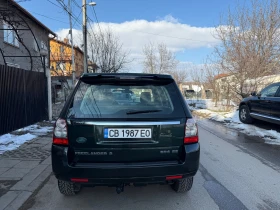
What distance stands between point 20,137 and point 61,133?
14.4ft

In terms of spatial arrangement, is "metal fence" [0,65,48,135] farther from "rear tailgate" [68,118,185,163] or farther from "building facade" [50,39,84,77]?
"building facade" [50,39,84,77]

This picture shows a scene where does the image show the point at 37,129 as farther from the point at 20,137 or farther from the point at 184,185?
the point at 184,185

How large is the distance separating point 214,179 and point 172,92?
186cm

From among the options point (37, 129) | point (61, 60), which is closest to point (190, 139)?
point (37, 129)

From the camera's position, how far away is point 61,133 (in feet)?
8.24

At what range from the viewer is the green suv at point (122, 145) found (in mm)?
2451

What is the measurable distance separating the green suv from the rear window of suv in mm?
12

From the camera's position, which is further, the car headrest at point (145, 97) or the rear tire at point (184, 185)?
the rear tire at point (184, 185)

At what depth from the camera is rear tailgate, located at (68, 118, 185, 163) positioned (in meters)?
2.46

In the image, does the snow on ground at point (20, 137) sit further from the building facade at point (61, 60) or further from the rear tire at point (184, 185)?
the building facade at point (61, 60)

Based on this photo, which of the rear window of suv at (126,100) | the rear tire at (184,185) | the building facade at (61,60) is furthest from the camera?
the building facade at (61,60)

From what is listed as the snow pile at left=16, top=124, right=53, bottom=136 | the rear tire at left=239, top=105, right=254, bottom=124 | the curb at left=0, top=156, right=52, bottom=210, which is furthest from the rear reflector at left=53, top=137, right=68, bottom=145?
the rear tire at left=239, top=105, right=254, bottom=124

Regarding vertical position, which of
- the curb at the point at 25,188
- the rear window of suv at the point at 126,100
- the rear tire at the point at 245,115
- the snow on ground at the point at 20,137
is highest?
the rear window of suv at the point at 126,100

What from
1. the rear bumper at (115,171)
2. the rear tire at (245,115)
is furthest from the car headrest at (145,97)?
the rear tire at (245,115)
